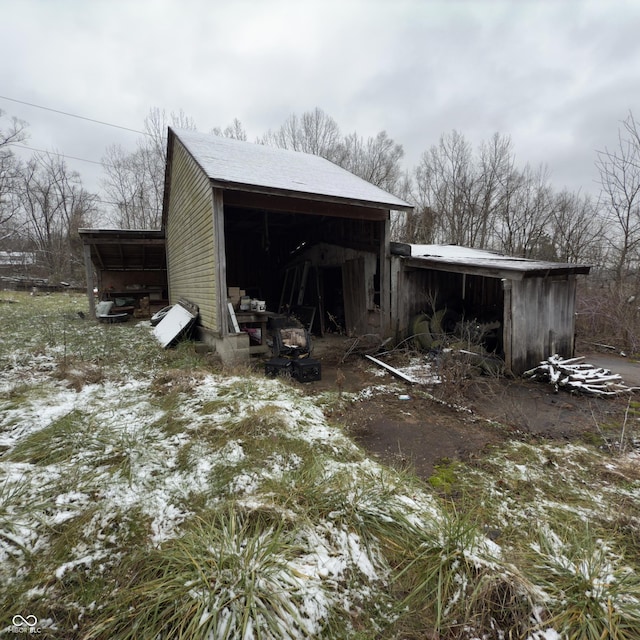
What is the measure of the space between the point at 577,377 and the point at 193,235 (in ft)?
26.1

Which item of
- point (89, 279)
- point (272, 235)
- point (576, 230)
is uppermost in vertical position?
point (576, 230)

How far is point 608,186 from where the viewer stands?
32.6ft

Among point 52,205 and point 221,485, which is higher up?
point 52,205

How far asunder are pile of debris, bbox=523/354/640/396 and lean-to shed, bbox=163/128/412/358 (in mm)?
3128

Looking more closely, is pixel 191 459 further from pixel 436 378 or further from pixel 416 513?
pixel 436 378

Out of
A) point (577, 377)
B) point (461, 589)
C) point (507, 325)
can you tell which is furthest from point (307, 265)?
point (461, 589)

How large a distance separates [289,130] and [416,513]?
2318cm

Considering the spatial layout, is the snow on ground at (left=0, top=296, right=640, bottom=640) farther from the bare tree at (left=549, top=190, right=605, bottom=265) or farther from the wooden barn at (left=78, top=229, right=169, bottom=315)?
the bare tree at (left=549, top=190, right=605, bottom=265)

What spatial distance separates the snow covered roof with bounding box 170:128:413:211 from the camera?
5703mm

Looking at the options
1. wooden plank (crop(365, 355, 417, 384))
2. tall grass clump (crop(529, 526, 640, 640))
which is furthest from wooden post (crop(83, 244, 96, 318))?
tall grass clump (crop(529, 526, 640, 640))

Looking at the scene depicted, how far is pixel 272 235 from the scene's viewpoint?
39.4ft

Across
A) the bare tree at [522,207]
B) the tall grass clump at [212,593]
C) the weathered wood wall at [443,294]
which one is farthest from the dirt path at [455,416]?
the bare tree at [522,207]

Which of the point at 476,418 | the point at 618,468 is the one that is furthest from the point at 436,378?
the point at 618,468

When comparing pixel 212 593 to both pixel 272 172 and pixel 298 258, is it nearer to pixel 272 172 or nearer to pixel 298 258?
pixel 272 172
